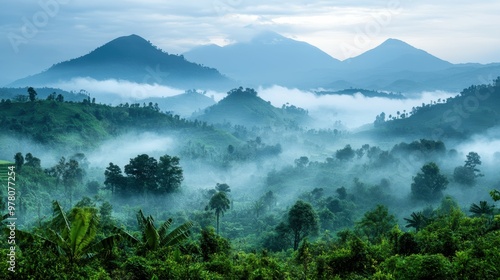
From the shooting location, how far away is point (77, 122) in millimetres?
143125

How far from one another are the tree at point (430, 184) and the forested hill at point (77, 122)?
95632 mm

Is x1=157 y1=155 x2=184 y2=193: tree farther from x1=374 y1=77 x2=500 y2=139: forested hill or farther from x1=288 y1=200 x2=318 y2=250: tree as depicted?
x1=374 y1=77 x2=500 y2=139: forested hill

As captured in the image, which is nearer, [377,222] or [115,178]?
[377,222]

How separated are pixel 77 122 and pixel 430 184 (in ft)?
350

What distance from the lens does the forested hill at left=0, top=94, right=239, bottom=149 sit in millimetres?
128000

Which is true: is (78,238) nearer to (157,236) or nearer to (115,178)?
(157,236)

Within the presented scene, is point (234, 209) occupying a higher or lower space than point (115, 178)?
lower

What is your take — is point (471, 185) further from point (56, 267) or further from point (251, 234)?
point (56, 267)

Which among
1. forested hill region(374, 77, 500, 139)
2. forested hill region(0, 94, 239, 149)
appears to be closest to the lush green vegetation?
forested hill region(0, 94, 239, 149)

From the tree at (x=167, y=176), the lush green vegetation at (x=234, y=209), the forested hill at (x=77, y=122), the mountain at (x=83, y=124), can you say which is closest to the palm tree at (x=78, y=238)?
the lush green vegetation at (x=234, y=209)

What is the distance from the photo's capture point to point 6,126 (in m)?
126

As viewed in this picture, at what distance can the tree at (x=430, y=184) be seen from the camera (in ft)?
315

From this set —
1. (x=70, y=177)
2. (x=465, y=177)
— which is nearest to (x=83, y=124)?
(x=70, y=177)

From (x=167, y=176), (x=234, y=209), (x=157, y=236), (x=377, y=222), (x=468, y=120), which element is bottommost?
(x=234, y=209)
